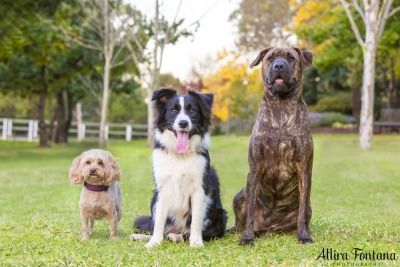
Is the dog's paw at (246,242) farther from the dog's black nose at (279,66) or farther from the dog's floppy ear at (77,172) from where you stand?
the dog's floppy ear at (77,172)

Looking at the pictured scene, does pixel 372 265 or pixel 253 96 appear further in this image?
pixel 253 96

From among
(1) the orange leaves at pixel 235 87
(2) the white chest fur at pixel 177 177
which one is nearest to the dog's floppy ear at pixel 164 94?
(2) the white chest fur at pixel 177 177

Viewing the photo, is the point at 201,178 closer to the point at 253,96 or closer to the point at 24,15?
the point at 24,15

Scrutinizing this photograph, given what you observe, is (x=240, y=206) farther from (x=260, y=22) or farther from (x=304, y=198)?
(x=260, y=22)

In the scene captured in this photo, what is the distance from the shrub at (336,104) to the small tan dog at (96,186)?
38.8 m

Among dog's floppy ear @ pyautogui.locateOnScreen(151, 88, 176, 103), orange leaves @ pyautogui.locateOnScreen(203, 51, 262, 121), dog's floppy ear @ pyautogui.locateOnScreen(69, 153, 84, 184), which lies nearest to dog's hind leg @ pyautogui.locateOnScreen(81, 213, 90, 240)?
dog's floppy ear @ pyautogui.locateOnScreen(69, 153, 84, 184)

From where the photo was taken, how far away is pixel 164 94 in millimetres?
6344

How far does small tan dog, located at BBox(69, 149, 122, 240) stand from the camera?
6.56 meters

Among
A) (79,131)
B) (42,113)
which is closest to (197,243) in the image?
(42,113)

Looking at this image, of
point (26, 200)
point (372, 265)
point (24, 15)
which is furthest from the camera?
point (24, 15)

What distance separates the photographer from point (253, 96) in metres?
44.9

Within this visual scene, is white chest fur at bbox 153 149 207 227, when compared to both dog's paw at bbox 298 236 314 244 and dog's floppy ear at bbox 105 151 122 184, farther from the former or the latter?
dog's paw at bbox 298 236 314 244

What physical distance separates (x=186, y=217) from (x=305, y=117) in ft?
5.59

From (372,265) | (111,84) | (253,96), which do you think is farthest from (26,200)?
(253,96)
